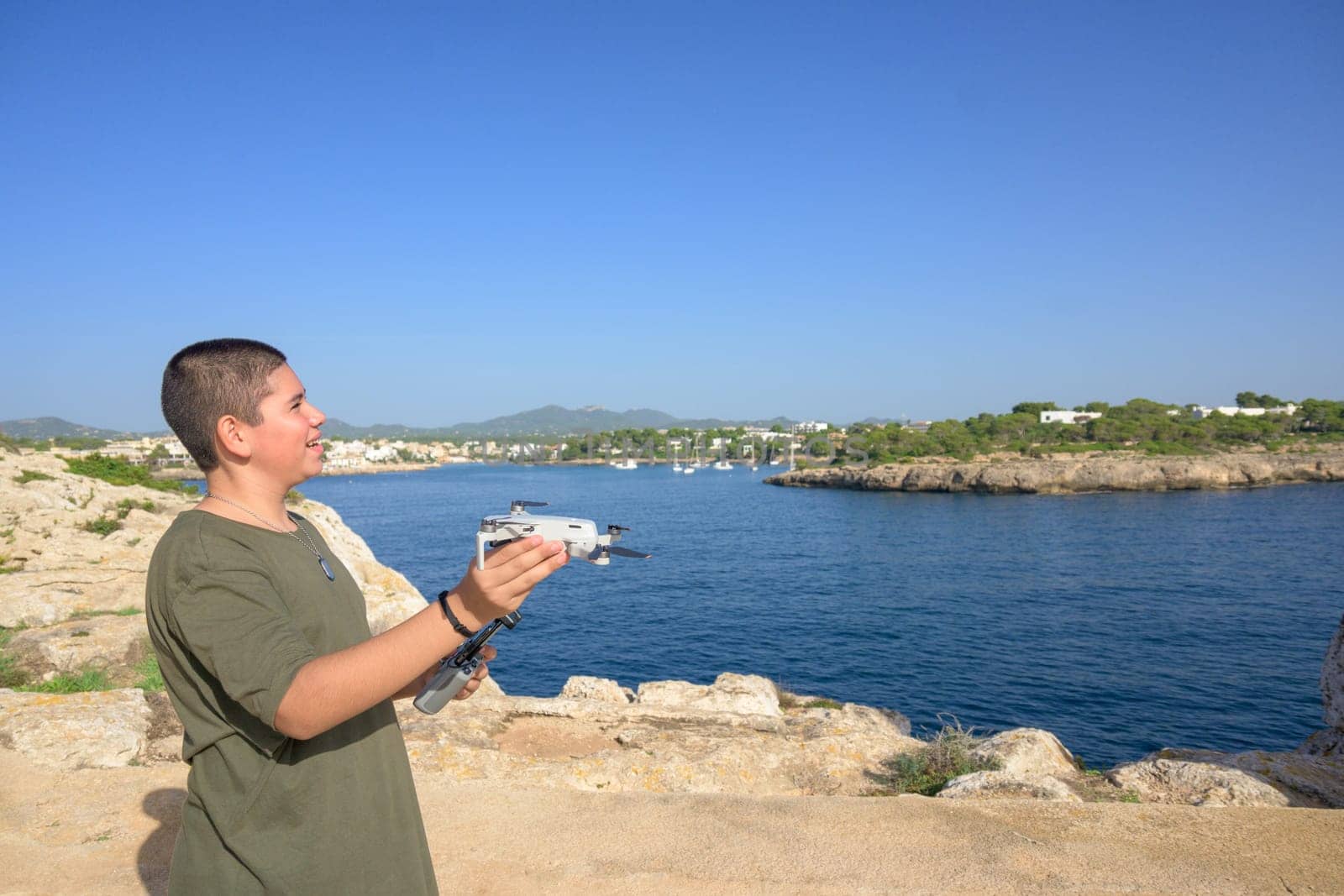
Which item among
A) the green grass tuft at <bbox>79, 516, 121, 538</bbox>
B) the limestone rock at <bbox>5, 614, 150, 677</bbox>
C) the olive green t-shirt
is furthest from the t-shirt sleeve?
the green grass tuft at <bbox>79, 516, 121, 538</bbox>

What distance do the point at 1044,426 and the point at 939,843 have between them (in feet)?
Result: 429

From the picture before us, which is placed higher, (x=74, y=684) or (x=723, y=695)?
(x=74, y=684)

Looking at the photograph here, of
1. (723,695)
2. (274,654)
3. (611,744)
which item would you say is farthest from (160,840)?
(723,695)

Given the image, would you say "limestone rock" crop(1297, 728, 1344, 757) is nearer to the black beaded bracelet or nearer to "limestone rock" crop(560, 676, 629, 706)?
"limestone rock" crop(560, 676, 629, 706)

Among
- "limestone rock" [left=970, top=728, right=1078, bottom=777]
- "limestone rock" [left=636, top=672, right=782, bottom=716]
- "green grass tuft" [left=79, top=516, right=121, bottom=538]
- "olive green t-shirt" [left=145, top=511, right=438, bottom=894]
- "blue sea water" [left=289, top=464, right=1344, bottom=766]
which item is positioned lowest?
"blue sea water" [left=289, top=464, right=1344, bottom=766]

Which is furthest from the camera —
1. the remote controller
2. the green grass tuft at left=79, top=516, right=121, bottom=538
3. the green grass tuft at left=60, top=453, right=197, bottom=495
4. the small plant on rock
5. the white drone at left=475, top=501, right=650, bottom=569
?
the green grass tuft at left=60, top=453, right=197, bottom=495

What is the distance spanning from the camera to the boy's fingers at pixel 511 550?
1625 mm

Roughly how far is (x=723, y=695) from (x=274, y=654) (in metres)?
13.0

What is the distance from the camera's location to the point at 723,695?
1391 centimetres

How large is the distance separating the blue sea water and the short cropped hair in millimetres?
14832

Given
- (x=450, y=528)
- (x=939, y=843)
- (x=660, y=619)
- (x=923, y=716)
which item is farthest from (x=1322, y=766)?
(x=450, y=528)

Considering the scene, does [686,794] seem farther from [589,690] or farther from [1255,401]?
[1255,401]

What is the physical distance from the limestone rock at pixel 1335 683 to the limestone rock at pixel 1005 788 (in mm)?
5035

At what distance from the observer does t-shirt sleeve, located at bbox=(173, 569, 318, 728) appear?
1603 millimetres
